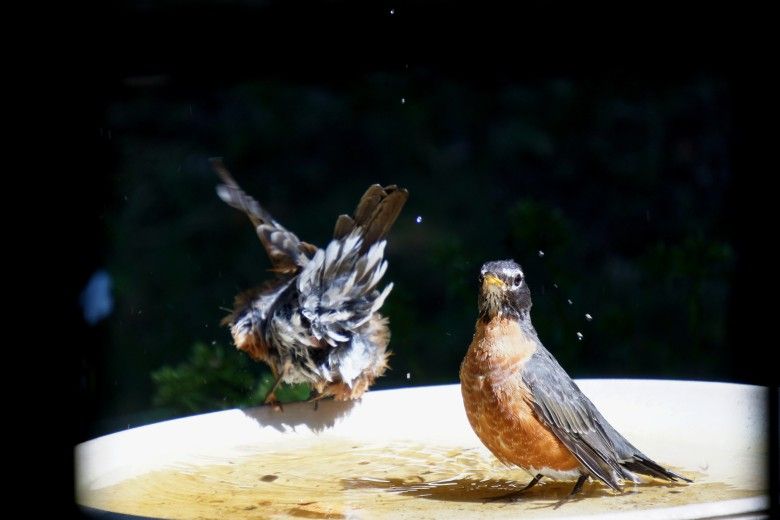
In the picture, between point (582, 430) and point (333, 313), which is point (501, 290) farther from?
point (333, 313)

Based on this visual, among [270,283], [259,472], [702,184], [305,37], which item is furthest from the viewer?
[702,184]

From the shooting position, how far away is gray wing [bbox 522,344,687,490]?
2.24 meters

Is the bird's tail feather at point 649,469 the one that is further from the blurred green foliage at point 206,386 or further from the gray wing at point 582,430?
the blurred green foliage at point 206,386

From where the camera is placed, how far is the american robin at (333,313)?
3.05 meters

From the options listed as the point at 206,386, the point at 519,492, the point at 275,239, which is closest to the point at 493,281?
the point at 519,492

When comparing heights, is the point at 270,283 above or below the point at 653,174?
below

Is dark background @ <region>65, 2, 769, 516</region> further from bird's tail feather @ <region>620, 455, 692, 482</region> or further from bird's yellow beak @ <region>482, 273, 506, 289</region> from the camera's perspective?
bird's yellow beak @ <region>482, 273, 506, 289</region>

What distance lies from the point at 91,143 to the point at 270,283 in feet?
2.39

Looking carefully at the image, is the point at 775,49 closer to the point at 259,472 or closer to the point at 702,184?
the point at 702,184

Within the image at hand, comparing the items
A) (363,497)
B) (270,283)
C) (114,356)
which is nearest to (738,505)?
(363,497)

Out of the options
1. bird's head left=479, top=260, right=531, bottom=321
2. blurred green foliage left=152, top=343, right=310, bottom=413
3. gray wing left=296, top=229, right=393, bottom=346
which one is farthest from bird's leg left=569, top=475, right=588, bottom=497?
Answer: blurred green foliage left=152, top=343, right=310, bottom=413

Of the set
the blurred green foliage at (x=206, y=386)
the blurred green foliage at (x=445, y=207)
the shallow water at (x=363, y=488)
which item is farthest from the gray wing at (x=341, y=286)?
the blurred green foliage at (x=445, y=207)

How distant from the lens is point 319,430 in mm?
2896

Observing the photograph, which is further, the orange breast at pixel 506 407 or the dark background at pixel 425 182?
the dark background at pixel 425 182
